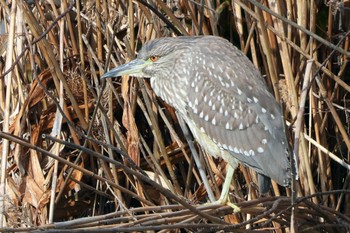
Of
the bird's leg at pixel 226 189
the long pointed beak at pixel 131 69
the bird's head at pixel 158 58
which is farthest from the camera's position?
the bird's head at pixel 158 58

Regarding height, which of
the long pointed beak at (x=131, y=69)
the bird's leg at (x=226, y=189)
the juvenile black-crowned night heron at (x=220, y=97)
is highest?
the long pointed beak at (x=131, y=69)

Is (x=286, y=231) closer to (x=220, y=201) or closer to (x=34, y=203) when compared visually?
(x=220, y=201)

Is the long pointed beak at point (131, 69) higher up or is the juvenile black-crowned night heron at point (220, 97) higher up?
the long pointed beak at point (131, 69)

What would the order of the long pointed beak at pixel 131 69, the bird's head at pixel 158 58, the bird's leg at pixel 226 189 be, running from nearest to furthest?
the bird's leg at pixel 226 189, the long pointed beak at pixel 131 69, the bird's head at pixel 158 58

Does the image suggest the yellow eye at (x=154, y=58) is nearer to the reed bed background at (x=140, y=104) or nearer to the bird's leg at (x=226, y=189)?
the reed bed background at (x=140, y=104)

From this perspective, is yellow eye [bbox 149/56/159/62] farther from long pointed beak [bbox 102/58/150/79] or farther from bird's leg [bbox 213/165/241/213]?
bird's leg [bbox 213/165/241/213]

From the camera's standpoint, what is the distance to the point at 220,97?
10.9 ft

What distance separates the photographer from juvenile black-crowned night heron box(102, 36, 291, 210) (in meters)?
3.17

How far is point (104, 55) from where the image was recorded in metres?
3.71

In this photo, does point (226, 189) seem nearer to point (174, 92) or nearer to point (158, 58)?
point (174, 92)

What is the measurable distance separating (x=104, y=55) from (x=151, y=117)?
0.44 m

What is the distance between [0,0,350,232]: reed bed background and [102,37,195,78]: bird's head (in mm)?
92

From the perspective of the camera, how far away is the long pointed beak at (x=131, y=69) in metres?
3.24

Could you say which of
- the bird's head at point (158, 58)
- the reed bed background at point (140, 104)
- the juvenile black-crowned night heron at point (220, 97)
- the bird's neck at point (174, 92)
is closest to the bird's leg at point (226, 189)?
the juvenile black-crowned night heron at point (220, 97)
